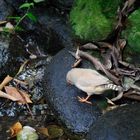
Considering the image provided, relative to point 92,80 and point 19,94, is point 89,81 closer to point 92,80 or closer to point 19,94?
point 92,80

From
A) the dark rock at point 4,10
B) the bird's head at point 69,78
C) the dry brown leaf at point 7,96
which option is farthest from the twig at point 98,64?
the dark rock at point 4,10

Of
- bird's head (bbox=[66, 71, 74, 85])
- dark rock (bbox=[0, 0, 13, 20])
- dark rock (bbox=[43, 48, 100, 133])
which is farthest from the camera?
dark rock (bbox=[0, 0, 13, 20])

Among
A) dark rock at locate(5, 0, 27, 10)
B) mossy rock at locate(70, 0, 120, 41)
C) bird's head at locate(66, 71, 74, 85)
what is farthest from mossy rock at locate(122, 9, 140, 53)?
dark rock at locate(5, 0, 27, 10)

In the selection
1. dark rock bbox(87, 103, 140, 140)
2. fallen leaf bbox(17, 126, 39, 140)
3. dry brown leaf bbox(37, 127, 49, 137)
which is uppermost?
dark rock bbox(87, 103, 140, 140)

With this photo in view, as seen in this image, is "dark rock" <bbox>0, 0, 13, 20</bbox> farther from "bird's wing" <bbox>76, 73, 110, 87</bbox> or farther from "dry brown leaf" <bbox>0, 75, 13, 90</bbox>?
"bird's wing" <bbox>76, 73, 110, 87</bbox>

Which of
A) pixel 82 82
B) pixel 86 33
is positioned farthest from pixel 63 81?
pixel 86 33

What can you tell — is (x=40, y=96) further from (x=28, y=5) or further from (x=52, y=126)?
(x=28, y=5)

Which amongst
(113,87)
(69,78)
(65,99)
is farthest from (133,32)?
(65,99)
